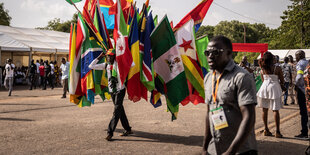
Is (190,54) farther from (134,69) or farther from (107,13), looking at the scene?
(107,13)

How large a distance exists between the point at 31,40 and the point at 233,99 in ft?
83.2

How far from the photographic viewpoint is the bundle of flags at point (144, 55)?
20.3 ft

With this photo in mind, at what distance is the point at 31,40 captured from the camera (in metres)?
25.1

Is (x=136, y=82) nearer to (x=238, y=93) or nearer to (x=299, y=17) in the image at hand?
(x=238, y=93)

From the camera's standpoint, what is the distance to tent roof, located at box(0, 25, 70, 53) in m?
22.5

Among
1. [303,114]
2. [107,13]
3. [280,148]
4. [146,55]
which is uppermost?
[107,13]

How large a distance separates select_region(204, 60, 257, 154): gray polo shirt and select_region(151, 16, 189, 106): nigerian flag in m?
3.74

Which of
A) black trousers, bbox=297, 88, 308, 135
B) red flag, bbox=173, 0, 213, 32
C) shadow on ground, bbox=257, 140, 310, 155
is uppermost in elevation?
red flag, bbox=173, 0, 213, 32

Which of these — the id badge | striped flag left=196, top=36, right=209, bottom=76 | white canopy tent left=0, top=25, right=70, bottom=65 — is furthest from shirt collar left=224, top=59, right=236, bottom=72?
white canopy tent left=0, top=25, right=70, bottom=65

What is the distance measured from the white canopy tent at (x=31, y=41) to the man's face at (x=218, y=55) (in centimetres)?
2199

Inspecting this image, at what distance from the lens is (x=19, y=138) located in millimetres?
6195

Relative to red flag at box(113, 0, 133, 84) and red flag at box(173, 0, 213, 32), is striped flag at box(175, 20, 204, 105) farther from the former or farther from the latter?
red flag at box(113, 0, 133, 84)

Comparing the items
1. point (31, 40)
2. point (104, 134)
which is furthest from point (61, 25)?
point (104, 134)

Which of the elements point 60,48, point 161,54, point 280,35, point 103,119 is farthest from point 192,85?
point 280,35
